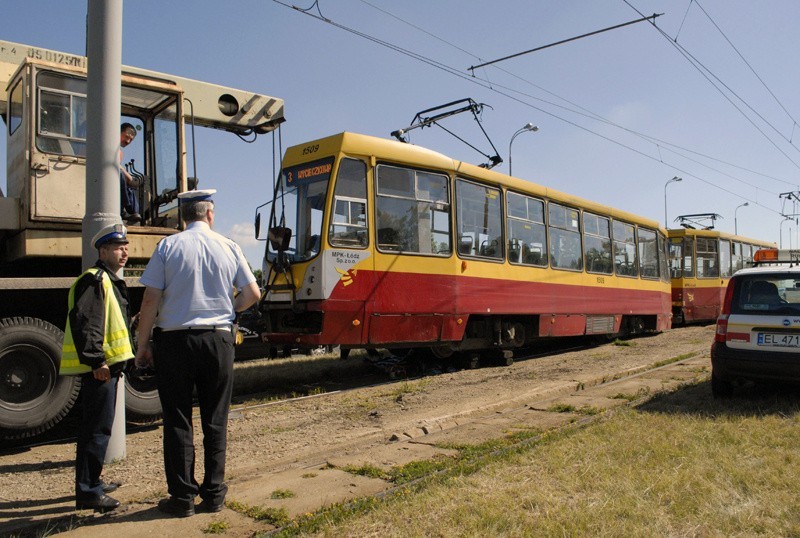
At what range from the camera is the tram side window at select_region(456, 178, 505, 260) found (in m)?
10.1

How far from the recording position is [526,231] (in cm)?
1180

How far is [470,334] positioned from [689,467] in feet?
20.6

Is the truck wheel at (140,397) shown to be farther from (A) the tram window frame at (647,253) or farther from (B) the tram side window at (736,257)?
(B) the tram side window at (736,257)

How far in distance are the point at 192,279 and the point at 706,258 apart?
70.3ft

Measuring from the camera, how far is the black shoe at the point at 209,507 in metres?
3.77

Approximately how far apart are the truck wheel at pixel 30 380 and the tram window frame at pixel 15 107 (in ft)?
7.05

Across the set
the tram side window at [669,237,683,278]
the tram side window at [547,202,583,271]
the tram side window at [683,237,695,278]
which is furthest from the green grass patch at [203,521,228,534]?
the tram side window at [683,237,695,278]

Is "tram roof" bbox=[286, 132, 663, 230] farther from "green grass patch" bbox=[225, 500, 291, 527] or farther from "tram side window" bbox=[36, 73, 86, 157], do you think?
"green grass patch" bbox=[225, 500, 291, 527]

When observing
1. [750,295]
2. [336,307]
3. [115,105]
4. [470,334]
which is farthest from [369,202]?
[750,295]

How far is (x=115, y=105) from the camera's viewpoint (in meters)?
4.96

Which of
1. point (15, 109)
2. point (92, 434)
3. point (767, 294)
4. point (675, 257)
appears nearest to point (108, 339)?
point (92, 434)

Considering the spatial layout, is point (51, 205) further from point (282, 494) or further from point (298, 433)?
point (282, 494)

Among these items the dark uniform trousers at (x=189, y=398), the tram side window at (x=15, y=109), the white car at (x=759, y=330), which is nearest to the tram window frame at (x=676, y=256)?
the white car at (x=759, y=330)

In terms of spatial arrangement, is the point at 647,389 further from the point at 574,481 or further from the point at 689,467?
the point at 574,481
